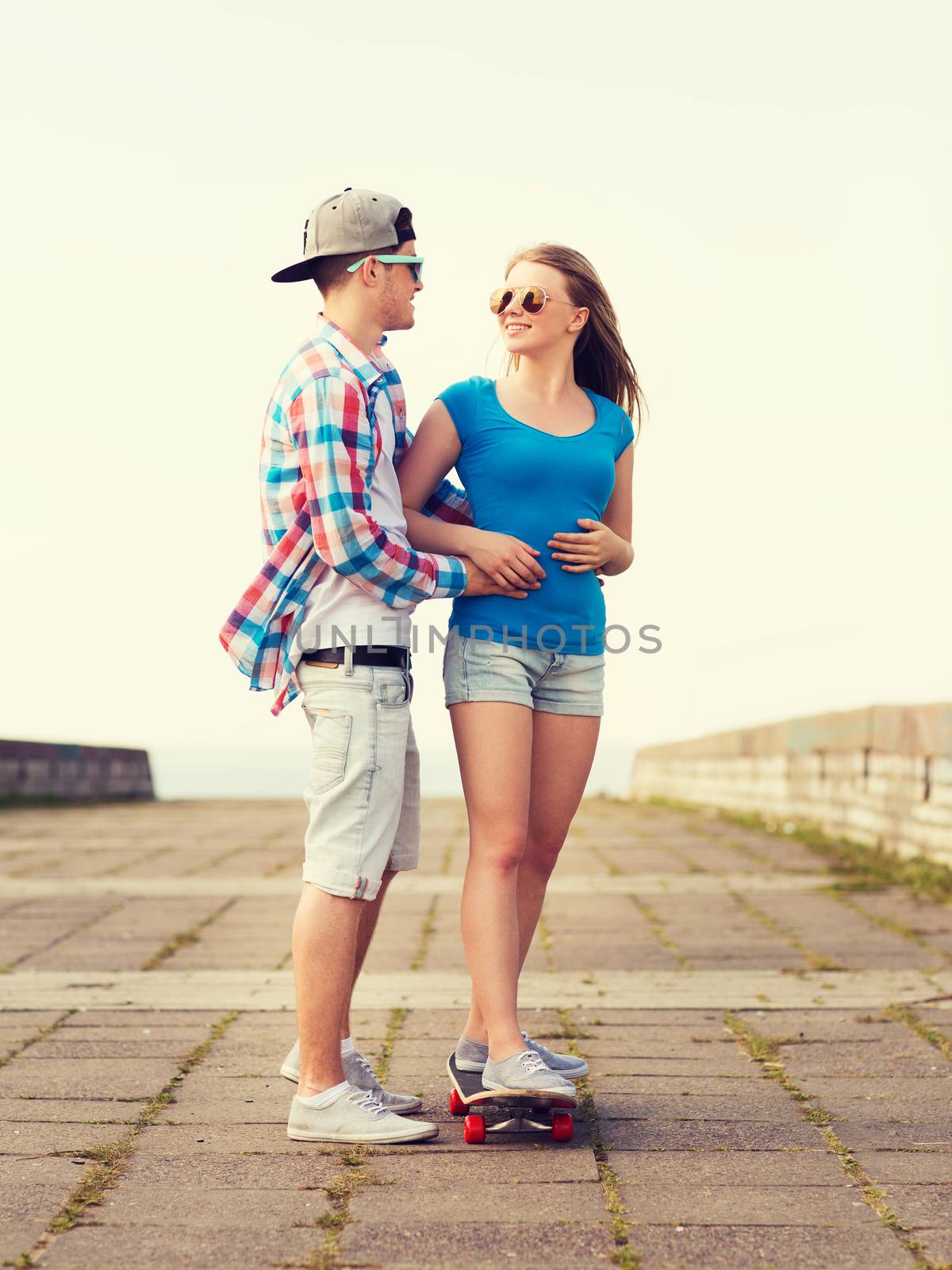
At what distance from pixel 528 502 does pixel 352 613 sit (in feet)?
1.57

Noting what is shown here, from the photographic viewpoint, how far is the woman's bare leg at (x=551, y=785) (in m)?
3.23

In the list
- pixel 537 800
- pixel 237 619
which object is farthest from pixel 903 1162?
pixel 237 619

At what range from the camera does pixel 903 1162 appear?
110 inches

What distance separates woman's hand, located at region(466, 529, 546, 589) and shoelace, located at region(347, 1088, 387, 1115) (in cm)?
109

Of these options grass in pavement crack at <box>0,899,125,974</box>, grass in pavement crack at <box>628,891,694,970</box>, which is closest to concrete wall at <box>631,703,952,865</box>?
grass in pavement crack at <box>628,891,694,970</box>

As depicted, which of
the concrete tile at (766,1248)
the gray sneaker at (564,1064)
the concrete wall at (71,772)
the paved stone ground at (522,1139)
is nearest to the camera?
the concrete tile at (766,1248)

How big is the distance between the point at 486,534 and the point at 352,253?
659 millimetres

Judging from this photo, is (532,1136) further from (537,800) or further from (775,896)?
(775,896)

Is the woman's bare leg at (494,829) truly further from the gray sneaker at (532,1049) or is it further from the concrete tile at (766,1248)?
the concrete tile at (766,1248)

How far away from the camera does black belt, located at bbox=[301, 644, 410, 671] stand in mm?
2980

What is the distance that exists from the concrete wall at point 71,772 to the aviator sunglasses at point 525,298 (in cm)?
1228

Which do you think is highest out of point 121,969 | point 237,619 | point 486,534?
point 486,534

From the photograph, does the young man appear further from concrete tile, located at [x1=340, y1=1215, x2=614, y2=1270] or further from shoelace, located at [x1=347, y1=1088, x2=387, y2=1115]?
concrete tile, located at [x1=340, y1=1215, x2=614, y2=1270]

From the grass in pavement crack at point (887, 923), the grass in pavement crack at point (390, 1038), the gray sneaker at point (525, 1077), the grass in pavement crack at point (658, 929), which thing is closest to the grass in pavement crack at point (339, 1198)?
the gray sneaker at point (525, 1077)
